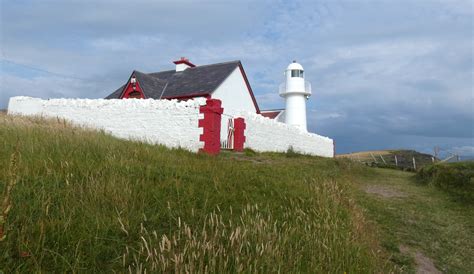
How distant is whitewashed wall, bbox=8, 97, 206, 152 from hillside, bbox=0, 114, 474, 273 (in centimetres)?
559

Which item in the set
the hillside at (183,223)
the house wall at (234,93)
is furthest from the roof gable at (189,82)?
the hillside at (183,223)

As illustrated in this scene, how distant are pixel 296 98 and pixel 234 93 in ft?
32.4

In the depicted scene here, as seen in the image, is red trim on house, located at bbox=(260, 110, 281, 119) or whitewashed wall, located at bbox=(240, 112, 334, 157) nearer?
whitewashed wall, located at bbox=(240, 112, 334, 157)

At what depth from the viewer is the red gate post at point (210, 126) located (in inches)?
498

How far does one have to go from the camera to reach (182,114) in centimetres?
1345

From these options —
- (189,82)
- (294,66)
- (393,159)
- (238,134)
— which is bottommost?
(393,159)

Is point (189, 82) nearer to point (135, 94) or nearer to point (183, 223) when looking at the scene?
point (135, 94)

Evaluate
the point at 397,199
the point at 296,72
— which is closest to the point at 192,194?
the point at 397,199

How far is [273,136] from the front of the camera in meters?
19.5

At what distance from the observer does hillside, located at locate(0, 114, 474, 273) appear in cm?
299

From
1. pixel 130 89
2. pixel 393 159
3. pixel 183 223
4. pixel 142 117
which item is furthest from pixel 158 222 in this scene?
pixel 393 159

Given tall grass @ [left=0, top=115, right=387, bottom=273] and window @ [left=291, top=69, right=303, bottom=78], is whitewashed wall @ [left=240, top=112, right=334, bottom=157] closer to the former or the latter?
window @ [left=291, top=69, right=303, bottom=78]

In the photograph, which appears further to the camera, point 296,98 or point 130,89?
point 296,98

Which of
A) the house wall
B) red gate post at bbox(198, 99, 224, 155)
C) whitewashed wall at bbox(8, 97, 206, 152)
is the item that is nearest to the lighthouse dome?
the house wall
